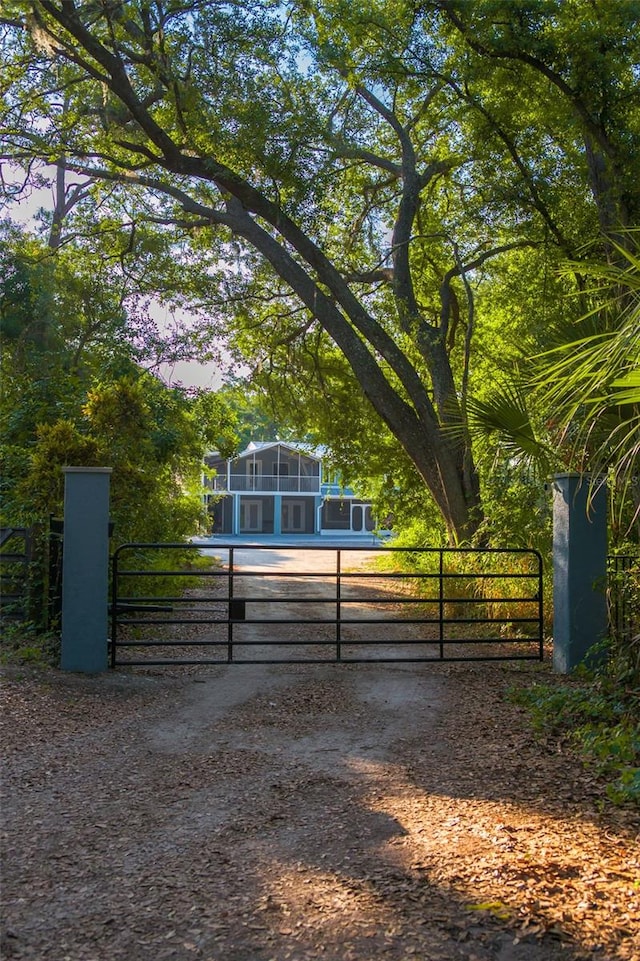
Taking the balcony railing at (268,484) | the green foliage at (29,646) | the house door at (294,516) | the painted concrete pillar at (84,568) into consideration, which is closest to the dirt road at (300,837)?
the painted concrete pillar at (84,568)

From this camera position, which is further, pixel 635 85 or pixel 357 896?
pixel 635 85

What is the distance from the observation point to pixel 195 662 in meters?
8.05

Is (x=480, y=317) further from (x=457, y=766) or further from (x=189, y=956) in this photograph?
(x=189, y=956)

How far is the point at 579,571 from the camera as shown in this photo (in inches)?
322

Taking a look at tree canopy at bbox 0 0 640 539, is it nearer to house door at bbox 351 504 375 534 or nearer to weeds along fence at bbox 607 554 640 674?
weeds along fence at bbox 607 554 640 674

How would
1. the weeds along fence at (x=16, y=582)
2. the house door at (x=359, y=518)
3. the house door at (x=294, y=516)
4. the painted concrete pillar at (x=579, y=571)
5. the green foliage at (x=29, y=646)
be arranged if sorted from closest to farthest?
the green foliage at (x=29, y=646)
the painted concrete pillar at (x=579, y=571)
the weeds along fence at (x=16, y=582)
the house door at (x=359, y=518)
the house door at (x=294, y=516)

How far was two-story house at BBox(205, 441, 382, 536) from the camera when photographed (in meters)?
43.2

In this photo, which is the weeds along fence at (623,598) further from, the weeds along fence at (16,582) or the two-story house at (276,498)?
the two-story house at (276,498)

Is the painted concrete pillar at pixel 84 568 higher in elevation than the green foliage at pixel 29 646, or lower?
higher

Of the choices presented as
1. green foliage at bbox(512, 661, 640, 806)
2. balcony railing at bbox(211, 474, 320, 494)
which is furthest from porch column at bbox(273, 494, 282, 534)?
green foliage at bbox(512, 661, 640, 806)

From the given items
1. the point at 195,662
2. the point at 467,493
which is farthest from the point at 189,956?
the point at 467,493

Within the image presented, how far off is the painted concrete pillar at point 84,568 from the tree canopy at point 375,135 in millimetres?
3801

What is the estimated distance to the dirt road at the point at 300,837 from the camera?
3031mm

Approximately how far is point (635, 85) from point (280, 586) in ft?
39.0
